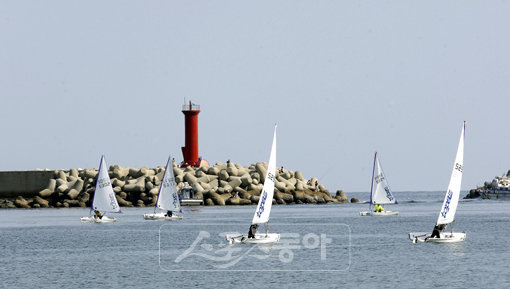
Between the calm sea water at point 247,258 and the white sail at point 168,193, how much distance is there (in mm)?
3524

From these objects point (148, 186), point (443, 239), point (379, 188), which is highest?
point (148, 186)

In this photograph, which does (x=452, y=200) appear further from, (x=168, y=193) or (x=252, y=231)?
(x=168, y=193)

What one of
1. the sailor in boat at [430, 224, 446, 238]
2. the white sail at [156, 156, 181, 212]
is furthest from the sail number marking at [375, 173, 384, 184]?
the sailor in boat at [430, 224, 446, 238]

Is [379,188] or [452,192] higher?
[379,188]

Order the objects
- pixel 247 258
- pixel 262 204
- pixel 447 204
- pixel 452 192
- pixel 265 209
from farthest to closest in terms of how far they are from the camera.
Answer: pixel 452 192 < pixel 447 204 < pixel 265 209 < pixel 262 204 < pixel 247 258

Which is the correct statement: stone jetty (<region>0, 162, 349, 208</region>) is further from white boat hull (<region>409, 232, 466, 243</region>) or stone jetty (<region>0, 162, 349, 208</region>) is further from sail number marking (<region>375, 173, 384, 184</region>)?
white boat hull (<region>409, 232, 466, 243</region>)

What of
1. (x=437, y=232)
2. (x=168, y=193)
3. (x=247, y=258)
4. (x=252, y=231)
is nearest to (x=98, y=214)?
(x=168, y=193)

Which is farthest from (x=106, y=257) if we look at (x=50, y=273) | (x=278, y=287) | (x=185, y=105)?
(x=185, y=105)

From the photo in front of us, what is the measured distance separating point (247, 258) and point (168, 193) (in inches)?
1117

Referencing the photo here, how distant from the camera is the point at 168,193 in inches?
2768

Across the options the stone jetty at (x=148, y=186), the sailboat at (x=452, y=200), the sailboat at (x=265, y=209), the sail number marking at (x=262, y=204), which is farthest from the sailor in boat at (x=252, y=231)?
the stone jetty at (x=148, y=186)

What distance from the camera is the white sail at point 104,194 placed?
227ft

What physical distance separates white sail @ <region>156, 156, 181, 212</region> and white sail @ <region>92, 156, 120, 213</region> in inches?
139

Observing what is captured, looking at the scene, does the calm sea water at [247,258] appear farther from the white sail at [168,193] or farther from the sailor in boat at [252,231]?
the white sail at [168,193]
